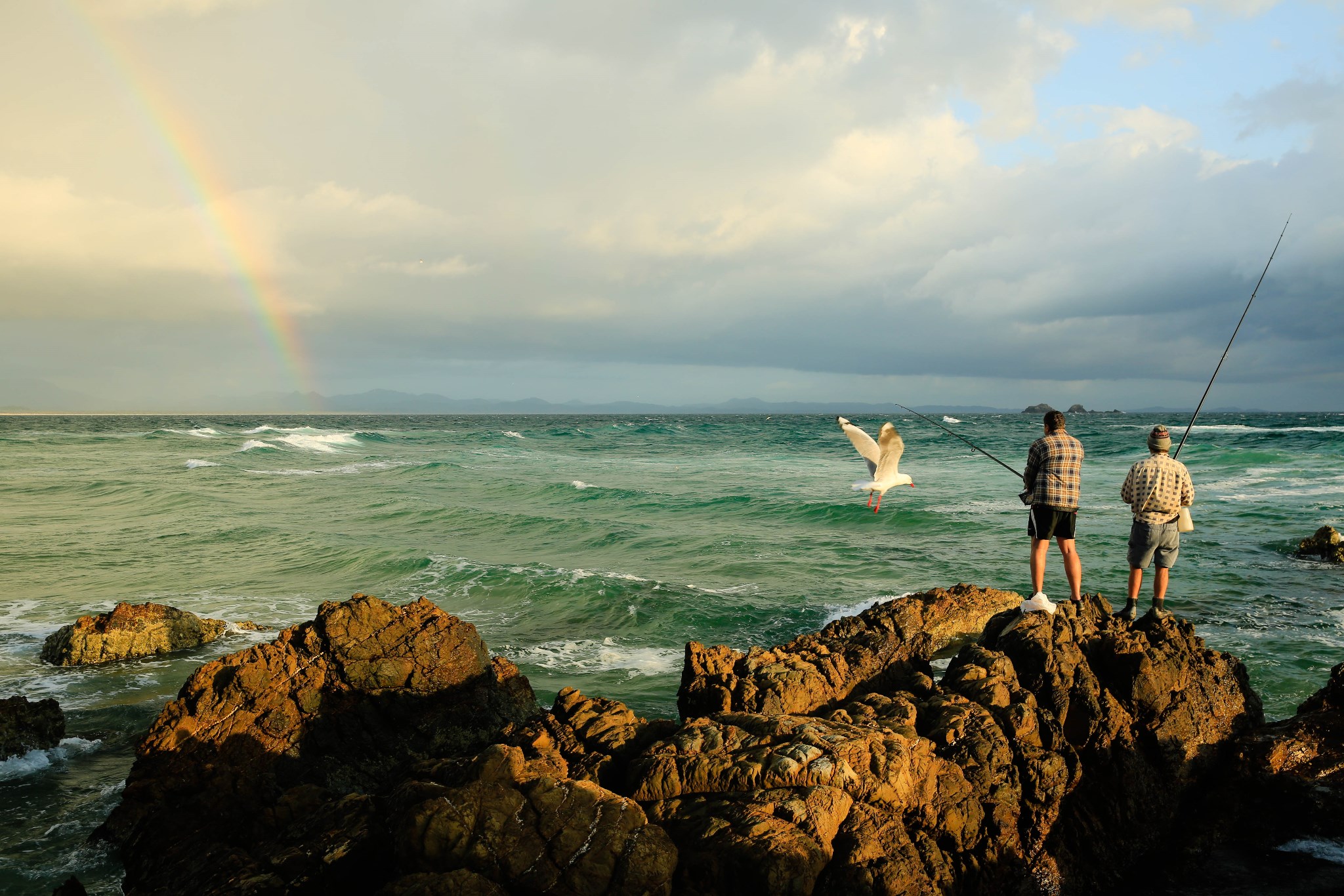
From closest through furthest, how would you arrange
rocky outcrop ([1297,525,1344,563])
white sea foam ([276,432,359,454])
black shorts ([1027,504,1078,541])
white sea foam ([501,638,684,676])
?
black shorts ([1027,504,1078,541]) < white sea foam ([501,638,684,676]) < rocky outcrop ([1297,525,1344,563]) < white sea foam ([276,432,359,454])

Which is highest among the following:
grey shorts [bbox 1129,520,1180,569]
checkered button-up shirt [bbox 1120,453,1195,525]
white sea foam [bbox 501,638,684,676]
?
checkered button-up shirt [bbox 1120,453,1195,525]

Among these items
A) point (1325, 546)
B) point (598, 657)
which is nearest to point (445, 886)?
point (598, 657)

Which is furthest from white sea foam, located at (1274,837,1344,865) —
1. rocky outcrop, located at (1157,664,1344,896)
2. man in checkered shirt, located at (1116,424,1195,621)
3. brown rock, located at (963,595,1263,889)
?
man in checkered shirt, located at (1116,424,1195,621)

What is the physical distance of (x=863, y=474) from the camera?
105ft

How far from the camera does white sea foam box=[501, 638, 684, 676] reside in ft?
28.8

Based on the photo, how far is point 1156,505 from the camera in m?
6.75

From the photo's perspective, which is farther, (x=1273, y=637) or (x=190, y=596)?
(x=190, y=596)

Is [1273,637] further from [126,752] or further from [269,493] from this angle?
[269,493]

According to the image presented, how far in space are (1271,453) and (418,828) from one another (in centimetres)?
4174

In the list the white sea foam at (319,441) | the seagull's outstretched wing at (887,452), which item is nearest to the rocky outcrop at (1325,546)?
the seagull's outstretched wing at (887,452)

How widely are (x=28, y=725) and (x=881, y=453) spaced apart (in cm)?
813

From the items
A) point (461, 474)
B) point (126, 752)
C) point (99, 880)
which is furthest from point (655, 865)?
point (461, 474)

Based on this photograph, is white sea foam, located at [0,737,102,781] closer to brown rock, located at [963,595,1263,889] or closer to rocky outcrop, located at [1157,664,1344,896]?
brown rock, located at [963,595,1263,889]

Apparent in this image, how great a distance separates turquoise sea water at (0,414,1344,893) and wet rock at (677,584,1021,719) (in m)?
1.86
